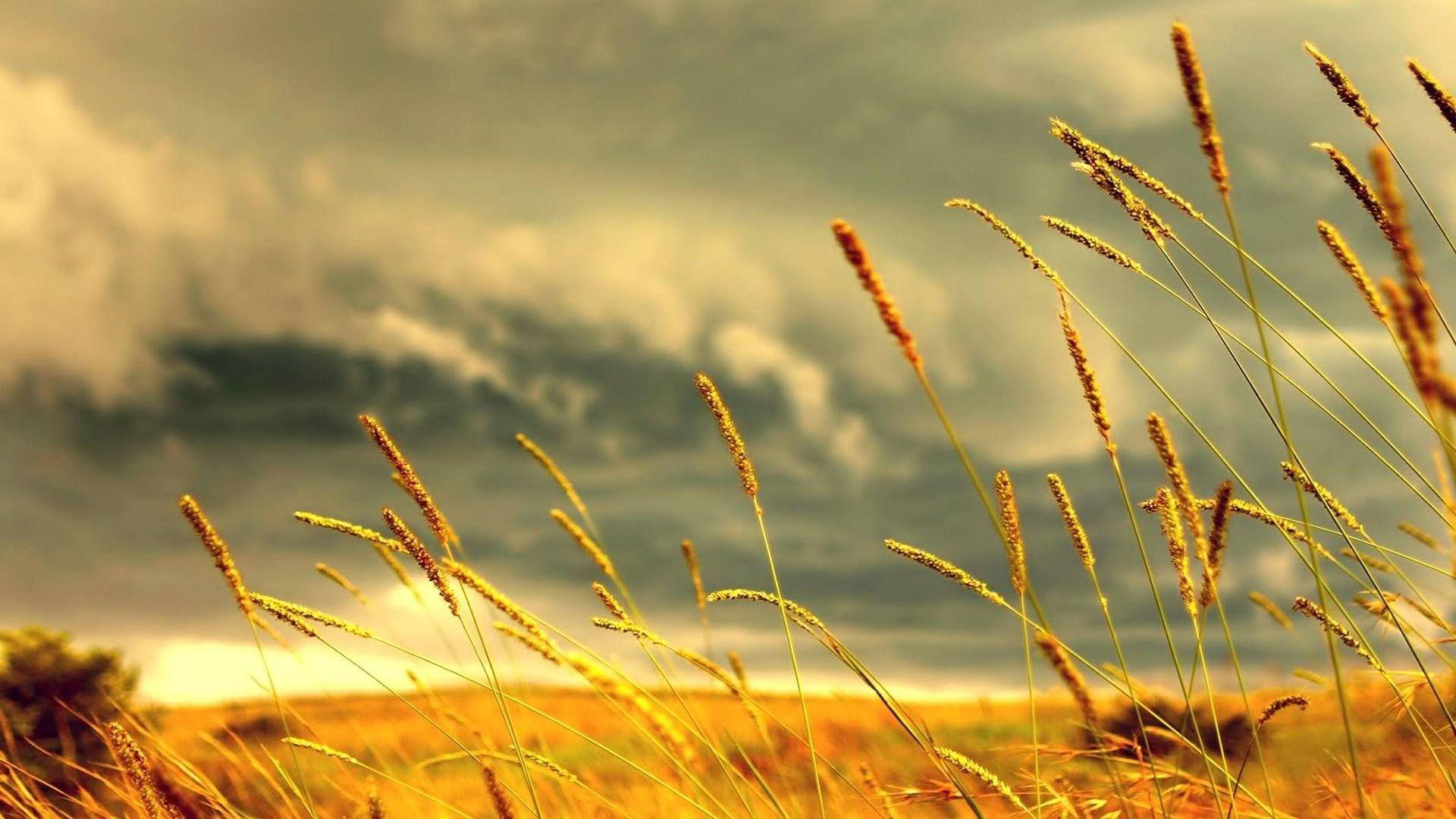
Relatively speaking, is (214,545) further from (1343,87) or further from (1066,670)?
(1343,87)

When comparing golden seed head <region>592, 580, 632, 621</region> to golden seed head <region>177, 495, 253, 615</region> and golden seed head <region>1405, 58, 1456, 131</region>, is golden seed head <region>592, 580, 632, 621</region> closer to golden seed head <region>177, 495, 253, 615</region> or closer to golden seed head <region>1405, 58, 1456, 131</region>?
golden seed head <region>177, 495, 253, 615</region>

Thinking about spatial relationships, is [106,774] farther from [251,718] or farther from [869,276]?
[869,276]

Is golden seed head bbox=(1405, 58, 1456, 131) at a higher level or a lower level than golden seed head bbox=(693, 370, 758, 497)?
higher

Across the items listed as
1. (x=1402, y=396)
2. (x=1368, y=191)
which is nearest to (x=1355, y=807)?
(x=1402, y=396)

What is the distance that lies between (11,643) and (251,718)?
1.39m

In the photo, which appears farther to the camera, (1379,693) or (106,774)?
(106,774)

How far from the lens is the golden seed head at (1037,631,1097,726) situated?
3.51ft

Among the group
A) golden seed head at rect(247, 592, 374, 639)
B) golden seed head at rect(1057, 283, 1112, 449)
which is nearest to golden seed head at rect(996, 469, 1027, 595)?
golden seed head at rect(1057, 283, 1112, 449)

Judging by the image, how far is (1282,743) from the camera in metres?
4.55

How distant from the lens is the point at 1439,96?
2.00 m

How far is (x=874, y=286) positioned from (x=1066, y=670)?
1.51ft

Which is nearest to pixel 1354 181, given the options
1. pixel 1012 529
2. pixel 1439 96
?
pixel 1439 96

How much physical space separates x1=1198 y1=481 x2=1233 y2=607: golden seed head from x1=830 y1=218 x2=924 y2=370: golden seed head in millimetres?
693

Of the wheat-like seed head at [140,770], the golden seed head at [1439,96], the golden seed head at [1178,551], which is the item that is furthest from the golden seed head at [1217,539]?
the wheat-like seed head at [140,770]
